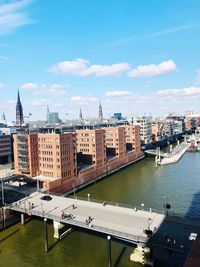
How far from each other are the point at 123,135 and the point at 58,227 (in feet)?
271

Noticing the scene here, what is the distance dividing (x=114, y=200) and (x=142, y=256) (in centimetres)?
3445

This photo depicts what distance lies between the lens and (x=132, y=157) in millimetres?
139375

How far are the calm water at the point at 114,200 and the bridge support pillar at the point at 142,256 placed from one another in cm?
107

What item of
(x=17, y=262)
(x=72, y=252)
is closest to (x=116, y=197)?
(x=72, y=252)

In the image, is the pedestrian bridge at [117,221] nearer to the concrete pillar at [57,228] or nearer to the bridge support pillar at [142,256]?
the concrete pillar at [57,228]

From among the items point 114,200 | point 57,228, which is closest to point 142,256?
point 57,228

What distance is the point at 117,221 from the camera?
52.0 m

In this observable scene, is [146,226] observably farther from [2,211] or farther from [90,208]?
[2,211]

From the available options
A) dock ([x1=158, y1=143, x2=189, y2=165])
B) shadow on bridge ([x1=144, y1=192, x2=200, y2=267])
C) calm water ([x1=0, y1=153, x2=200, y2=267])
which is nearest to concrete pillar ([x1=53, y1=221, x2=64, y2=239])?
calm water ([x1=0, y1=153, x2=200, y2=267])

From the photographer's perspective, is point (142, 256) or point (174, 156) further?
point (174, 156)

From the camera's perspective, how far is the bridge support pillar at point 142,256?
145ft

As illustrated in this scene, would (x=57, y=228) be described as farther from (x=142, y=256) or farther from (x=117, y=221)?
(x=142, y=256)

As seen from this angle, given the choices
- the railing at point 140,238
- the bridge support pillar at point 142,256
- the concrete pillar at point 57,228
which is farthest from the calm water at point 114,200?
the railing at point 140,238

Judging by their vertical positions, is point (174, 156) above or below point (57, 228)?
above
